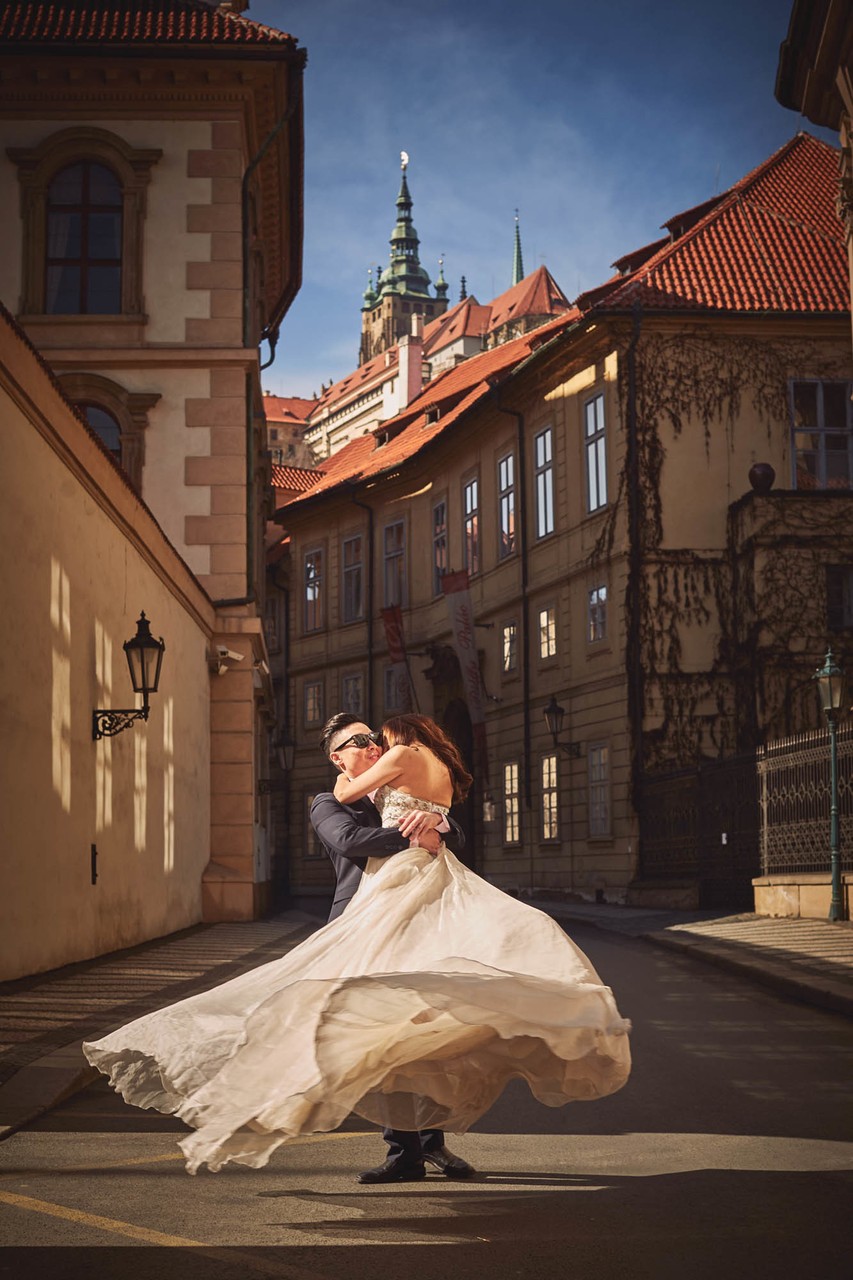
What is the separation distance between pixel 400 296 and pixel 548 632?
5867 inches

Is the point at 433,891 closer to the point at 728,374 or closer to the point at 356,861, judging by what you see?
the point at 356,861

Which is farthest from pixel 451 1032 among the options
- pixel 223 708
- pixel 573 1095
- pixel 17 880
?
pixel 223 708

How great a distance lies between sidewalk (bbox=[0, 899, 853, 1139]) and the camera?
8266 mm

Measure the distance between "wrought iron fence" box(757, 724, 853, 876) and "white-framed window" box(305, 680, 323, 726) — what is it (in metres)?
27.4

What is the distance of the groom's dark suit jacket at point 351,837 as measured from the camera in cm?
625

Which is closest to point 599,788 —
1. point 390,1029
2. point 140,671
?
point 140,671

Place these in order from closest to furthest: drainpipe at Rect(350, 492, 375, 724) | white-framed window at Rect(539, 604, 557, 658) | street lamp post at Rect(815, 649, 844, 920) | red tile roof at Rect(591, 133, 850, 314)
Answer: street lamp post at Rect(815, 649, 844, 920) < red tile roof at Rect(591, 133, 850, 314) < white-framed window at Rect(539, 604, 557, 658) < drainpipe at Rect(350, 492, 375, 724)

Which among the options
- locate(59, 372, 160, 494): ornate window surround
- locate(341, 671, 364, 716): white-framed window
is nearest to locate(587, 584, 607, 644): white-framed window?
locate(59, 372, 160, 494): ornate window surround

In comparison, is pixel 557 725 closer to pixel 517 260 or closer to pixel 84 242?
pixel 84 242

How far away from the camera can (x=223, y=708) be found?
25062 mm

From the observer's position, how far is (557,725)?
107 feet

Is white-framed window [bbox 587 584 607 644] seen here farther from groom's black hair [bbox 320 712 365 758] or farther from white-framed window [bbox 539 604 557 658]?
groom's black hair [bbox 320 712 365 758]

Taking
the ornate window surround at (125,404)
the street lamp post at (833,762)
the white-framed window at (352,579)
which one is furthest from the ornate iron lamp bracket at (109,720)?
the white-framed window at (352,579)

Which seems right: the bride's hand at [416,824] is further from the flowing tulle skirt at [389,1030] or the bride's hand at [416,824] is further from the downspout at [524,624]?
the downspout at [524,624]
